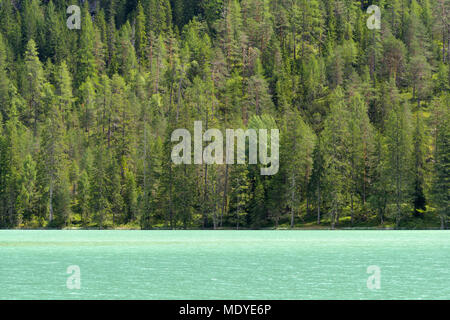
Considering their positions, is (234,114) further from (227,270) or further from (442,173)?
(227,270)

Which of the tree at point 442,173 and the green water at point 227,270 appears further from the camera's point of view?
the tree at point 442,173

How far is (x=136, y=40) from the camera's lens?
591ft

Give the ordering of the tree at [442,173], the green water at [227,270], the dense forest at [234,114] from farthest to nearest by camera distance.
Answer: the dense forest at [234,114] < the tree at [442,173] < the green water at [227,270]

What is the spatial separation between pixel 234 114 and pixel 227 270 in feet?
302

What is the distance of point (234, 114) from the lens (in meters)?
129

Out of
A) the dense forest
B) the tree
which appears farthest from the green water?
the dense forest

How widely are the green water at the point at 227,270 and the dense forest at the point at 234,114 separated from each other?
4473 cm

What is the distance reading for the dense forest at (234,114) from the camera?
338ft

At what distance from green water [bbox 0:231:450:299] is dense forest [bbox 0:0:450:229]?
1761 inches

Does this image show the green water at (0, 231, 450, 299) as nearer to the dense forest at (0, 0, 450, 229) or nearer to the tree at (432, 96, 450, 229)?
the tree at (432, 96, 450, 229)

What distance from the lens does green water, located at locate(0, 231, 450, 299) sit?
30.0m

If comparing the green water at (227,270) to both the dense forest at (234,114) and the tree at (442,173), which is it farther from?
the dense forest at (234,114)

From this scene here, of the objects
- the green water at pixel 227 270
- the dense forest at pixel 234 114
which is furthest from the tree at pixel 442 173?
the green water at pixel 227 270

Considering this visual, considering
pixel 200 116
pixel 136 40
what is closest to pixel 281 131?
pixel 200 116
